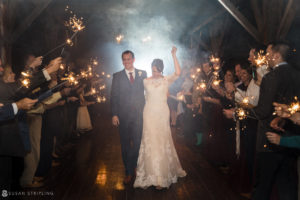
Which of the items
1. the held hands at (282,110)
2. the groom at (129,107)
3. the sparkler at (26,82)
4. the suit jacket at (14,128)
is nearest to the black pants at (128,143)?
the groom at (129,107)

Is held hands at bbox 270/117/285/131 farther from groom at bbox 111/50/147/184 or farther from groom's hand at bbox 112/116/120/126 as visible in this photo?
groom's hand at bbox 112/116/120/126

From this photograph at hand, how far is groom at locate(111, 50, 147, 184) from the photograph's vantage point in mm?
4852

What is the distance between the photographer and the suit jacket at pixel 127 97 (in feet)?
16.1

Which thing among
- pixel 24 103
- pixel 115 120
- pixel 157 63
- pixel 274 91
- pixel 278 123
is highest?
pixel 157 63

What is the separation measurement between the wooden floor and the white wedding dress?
316 millimetres

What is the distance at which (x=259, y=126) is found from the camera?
3.29 metres

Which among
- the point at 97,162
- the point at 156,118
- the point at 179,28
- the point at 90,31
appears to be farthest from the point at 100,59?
the point at 156,118

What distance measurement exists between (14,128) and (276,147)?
3.12 m

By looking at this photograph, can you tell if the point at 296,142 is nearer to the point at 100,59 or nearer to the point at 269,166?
the point at 269,166

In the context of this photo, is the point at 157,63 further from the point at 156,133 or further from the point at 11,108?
the point at 11,108

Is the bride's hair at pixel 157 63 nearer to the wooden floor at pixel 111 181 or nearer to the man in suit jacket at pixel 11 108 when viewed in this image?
the wooden floor at pixel 111 181

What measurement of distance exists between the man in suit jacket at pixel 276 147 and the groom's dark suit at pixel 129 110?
7.77ft

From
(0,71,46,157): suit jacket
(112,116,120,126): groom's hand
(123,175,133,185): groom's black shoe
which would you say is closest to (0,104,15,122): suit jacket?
(0,71,46,157): suit jacket

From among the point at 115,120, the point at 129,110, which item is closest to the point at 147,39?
the point at 129,110
